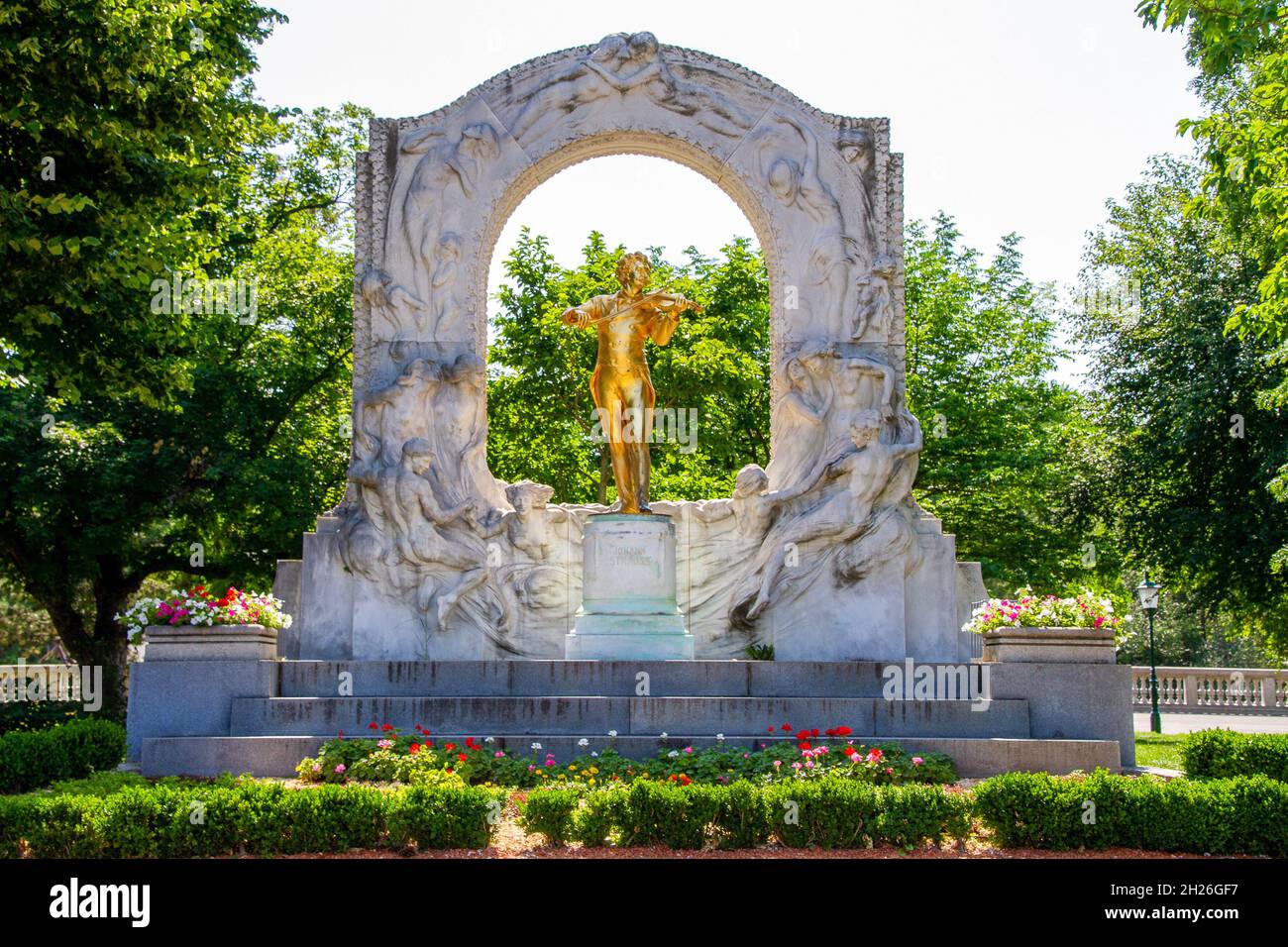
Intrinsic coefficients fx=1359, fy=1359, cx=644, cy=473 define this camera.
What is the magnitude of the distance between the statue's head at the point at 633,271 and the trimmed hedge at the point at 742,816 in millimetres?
9111

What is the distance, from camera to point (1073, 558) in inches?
1276

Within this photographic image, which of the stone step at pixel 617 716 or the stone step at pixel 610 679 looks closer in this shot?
the stone step at pixel 617 716

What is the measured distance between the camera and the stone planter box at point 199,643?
16031 millimetres

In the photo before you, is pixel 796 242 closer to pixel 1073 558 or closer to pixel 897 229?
pixel 897 229

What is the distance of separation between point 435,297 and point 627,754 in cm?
825

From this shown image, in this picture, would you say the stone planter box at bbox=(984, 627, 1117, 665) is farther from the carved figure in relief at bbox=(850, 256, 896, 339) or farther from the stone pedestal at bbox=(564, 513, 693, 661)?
the carved figure in relief at bbox=(850, 256, 896, 339)

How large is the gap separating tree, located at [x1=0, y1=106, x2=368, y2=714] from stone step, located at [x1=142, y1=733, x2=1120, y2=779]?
29.1 feet

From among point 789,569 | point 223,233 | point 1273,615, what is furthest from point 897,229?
point 1273,615

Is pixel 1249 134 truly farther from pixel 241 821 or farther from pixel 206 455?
pixel 206 455

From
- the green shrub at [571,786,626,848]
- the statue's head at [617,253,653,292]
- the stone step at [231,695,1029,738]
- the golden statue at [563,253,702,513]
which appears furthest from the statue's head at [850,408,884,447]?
the green shrub at [571,786,626,848]

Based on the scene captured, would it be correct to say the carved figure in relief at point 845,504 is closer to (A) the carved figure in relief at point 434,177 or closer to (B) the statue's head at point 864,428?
(B) the statue's head at point 864,428

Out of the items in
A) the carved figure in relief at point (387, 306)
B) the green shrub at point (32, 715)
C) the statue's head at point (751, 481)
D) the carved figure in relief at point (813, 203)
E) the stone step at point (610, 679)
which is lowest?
the green shrub at point (32, 715)

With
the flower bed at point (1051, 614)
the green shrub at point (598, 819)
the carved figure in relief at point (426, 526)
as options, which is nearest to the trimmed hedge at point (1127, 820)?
the green shrub at point (598, 819)

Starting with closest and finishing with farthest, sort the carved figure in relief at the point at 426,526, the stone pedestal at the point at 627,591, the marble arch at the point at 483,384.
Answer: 1. the stone pedestal at the point at 627,591
2. the carved figure in relief at the point at 426,526
3. the marble arch at the point at 483,384
